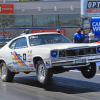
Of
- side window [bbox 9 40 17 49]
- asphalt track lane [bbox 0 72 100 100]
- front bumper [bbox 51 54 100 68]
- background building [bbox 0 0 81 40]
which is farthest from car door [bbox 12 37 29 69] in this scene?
background building [bbox 0 0 81 40]

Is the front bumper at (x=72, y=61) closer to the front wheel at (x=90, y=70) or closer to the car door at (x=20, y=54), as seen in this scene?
the front wheel at (x=90, y=70)

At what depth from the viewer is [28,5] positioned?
37.6 meters

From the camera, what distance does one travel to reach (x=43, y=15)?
3759cm

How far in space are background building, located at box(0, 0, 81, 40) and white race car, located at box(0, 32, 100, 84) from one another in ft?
89.4

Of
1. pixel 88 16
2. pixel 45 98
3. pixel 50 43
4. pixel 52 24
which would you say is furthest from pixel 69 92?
pixel 52 24

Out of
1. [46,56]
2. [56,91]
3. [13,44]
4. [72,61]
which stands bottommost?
[56,91]

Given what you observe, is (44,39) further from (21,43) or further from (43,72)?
(43,72)

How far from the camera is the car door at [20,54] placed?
347 inches

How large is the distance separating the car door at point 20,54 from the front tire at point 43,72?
625 millimetres

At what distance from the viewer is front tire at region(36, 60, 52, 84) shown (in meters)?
7.85

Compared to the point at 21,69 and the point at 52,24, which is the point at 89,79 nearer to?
the point at 21,69

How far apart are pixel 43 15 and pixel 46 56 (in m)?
30.1

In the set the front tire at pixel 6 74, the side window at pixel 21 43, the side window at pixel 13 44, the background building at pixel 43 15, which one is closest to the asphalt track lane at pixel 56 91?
the front tire at pixel 6 74

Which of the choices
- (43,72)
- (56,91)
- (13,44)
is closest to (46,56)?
(43,72)
